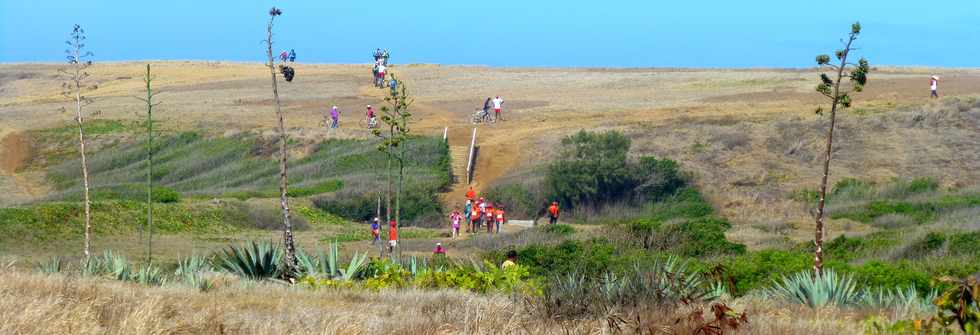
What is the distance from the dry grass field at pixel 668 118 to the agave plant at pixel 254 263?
14.2 metres

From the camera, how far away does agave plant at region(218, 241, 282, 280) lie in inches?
581

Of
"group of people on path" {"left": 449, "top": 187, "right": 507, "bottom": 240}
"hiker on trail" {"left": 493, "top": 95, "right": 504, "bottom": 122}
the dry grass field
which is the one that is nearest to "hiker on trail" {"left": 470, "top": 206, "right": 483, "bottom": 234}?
"group of people on path" {"left": 449, "top": 187, "right": 507, "bottom": 240}

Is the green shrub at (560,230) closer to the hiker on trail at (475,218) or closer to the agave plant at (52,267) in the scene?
the hiker on trail at (475,218)

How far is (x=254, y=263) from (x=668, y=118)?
134ft

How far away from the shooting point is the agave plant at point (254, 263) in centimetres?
1477

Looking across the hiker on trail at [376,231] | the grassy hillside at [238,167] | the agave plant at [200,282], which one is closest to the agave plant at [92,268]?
the agave plant at [200,282]

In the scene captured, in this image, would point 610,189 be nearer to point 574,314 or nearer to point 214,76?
point 574,314

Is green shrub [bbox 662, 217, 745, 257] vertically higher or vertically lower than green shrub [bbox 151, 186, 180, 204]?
higher

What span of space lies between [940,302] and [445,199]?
3499cm

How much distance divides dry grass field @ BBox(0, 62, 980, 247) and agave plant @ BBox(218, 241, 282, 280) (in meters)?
14.2

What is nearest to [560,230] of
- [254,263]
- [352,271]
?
[254,263]

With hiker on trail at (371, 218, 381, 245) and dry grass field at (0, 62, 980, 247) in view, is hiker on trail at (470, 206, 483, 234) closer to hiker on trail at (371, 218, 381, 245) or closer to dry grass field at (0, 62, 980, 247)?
hiker on trail at (371, 218, 381, 245)

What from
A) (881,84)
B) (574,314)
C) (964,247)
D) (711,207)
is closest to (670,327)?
(574,314)

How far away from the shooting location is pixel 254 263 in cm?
1484
